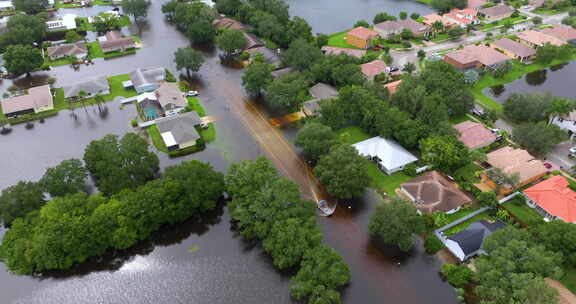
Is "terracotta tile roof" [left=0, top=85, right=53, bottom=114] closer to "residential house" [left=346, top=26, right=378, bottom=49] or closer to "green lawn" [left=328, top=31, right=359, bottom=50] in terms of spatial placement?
"green lawn" [left=328, top=31, right=359, bottom=50]

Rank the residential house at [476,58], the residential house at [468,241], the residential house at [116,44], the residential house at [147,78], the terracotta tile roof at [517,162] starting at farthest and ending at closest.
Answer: the residential house at [116,44]
the residential house at [476,58]
the residential house at [147,78]
the terracotta tile roof at [517,162]
the residential house at [468,241]

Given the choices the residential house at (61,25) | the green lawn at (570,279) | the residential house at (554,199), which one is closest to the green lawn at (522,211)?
the residential house at (554,199)

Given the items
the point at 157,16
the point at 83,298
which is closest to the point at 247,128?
the point at 83,298

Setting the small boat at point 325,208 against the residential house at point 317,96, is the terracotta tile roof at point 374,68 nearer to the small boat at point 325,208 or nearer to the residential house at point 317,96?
the residential house at point 317,96

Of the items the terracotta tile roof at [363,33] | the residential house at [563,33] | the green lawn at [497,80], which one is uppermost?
the residential house at [563,33]

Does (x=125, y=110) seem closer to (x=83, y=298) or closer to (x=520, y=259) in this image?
(x=83, y=298)

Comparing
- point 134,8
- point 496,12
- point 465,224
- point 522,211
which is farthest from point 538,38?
point 134,8

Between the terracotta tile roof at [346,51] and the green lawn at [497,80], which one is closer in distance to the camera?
the green lawn at [497,80]
